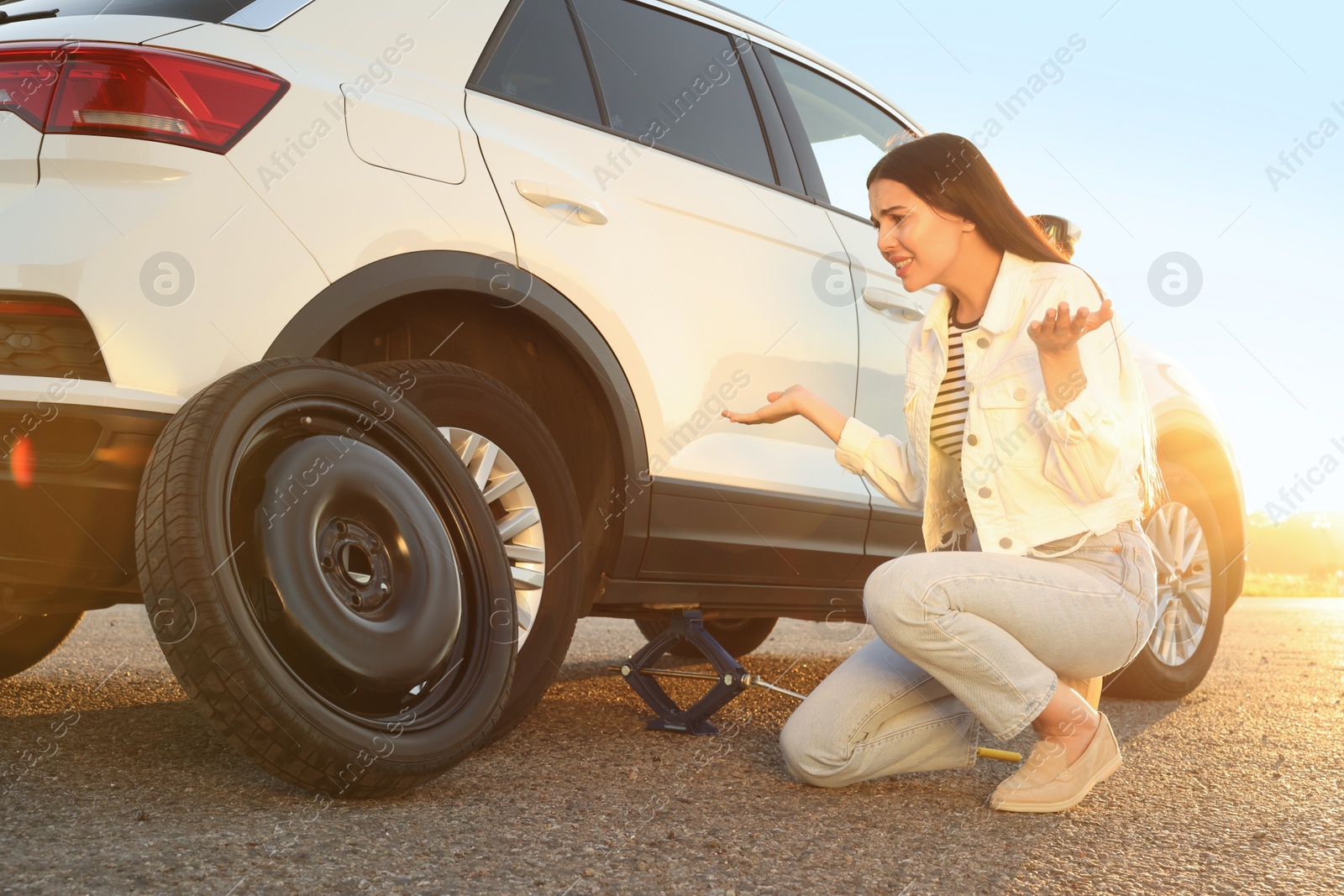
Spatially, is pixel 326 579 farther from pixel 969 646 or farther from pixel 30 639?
pixel 30 639

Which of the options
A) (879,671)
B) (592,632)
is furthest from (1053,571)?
(592,632)

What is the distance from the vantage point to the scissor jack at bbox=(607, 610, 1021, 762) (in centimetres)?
292

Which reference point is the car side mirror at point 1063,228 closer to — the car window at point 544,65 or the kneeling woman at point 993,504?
the kneeling woman at point 993,504

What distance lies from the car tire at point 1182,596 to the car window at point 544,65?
2.60m

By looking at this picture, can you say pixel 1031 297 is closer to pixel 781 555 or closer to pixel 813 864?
pixel 781 555

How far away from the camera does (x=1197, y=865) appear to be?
1.94m

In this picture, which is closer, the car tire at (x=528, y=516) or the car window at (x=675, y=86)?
the car tire at (x=528, y=516)

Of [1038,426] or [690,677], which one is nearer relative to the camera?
[1038,426]

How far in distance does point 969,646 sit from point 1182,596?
2.48 metres

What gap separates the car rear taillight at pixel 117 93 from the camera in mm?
2035

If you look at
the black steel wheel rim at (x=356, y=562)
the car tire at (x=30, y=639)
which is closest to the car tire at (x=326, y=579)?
the black steel wheel rim at (x=356, y=562)

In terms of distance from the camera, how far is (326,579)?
207 centimetres

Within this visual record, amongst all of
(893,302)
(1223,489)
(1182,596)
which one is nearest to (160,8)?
(893,302)

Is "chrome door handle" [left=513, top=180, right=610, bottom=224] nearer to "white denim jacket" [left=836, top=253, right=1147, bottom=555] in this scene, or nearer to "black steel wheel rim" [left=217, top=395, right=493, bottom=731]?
"black steel wheel rim" [left=217, top=395, right=493, bottom=731]
